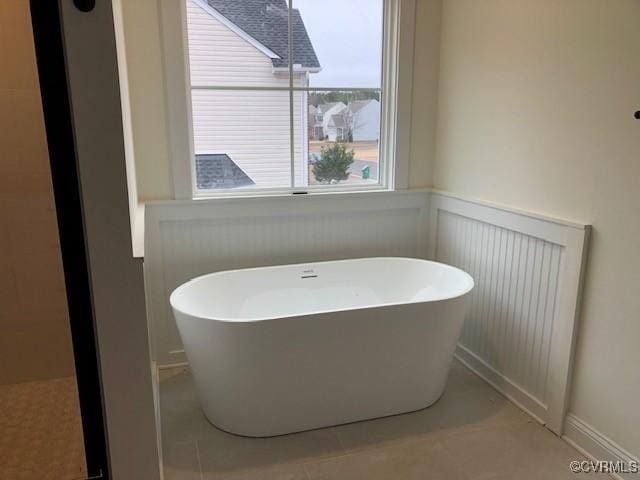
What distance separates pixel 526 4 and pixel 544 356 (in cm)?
161

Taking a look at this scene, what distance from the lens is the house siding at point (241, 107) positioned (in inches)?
103

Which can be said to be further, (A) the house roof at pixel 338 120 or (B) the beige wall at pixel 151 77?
(A) the house roof at pixel 338 120

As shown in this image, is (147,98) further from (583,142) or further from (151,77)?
(583,142)

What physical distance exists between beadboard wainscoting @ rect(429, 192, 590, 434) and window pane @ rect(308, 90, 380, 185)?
21.3 inches

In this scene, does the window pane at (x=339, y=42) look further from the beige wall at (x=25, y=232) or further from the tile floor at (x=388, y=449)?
the tile floor at (x=388, y=449)

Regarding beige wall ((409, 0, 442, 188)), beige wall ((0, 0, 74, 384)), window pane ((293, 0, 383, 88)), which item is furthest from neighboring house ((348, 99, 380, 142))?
beige wall ((0, 0, 74, 384))

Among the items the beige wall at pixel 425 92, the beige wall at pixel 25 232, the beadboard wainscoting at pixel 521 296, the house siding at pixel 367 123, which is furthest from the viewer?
the house siding at pixel 367 123

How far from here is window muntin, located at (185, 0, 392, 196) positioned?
8.65ft

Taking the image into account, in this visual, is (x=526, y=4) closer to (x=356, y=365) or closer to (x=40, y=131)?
(x=356, y=365)

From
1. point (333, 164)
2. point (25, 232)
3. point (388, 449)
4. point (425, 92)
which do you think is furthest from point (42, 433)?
point (425, 92)

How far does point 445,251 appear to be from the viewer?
2996mm

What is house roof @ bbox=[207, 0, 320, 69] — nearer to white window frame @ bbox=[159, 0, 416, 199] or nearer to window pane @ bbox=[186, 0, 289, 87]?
window pane @ bbox=[186, 0, 289, 87]

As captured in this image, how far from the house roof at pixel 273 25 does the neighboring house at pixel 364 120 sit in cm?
34

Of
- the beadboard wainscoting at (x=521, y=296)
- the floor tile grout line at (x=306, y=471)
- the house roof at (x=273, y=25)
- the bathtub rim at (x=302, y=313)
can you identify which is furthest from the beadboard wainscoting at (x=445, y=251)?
the floor tile grout line at (x=306, y=471)
